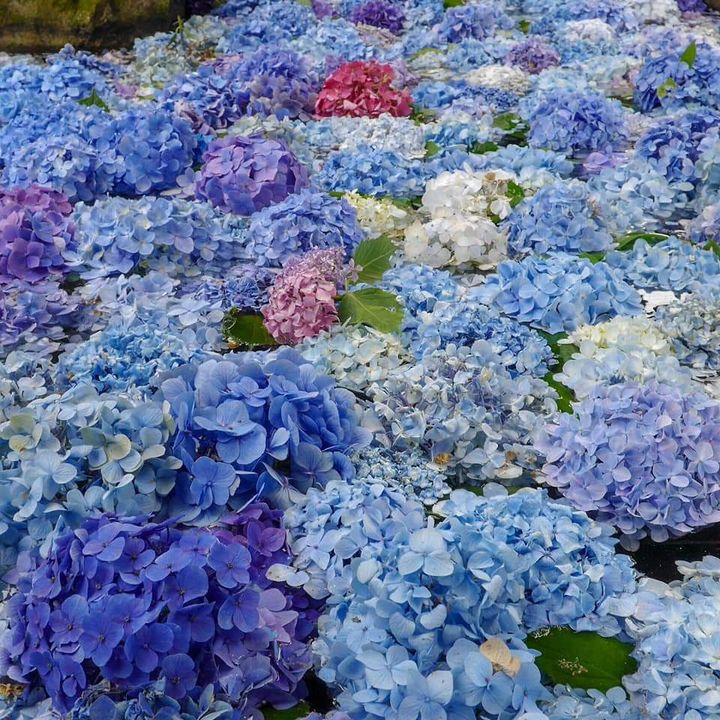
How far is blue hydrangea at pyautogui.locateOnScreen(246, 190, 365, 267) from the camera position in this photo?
4.46 meters

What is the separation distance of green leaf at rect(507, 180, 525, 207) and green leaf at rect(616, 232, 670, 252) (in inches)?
24.4

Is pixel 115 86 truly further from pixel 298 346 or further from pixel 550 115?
pixel 298 346

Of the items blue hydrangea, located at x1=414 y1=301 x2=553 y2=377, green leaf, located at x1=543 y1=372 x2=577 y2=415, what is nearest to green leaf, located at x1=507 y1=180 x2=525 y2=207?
blue hydrangea, located at x1=414 y1=301 x2=553 y2=377

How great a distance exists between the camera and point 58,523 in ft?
8.80

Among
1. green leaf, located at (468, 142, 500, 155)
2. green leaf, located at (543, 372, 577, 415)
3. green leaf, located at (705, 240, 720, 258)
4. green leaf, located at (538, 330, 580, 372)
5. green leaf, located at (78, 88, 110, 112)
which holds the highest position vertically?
green leaf, located at (705, 240, 720, 258)

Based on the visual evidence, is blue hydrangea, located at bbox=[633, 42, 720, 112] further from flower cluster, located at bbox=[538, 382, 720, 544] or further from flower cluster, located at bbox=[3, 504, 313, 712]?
flower cluster, located at bbox=[3, 504, 313, 712]

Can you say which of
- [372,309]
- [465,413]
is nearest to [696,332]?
[465,413]

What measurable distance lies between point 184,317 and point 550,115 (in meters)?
3.40

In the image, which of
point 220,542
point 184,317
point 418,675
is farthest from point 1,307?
point 418,675

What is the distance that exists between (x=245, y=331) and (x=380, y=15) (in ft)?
21.0

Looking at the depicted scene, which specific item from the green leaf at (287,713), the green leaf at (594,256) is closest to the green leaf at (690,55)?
the green leaf at (594,256)

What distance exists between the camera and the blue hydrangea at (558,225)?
473cm

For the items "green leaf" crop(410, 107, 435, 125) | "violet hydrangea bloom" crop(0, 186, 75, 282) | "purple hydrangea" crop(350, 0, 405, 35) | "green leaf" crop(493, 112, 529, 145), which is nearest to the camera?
"violet hydrangea bloom" crop(0, 186, 75, 282)

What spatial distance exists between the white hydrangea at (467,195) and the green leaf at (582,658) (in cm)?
273
